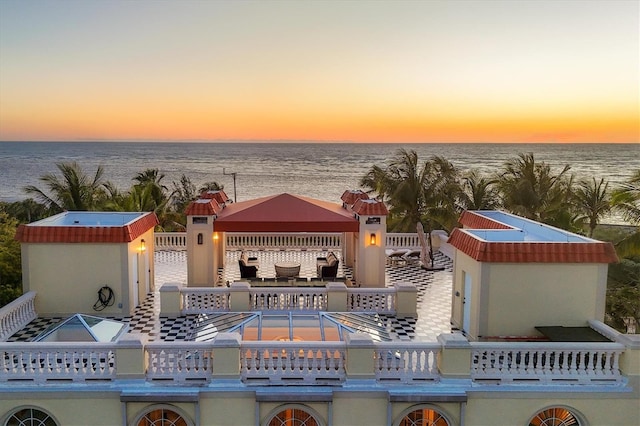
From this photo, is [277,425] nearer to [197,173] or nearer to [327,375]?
[327,375]

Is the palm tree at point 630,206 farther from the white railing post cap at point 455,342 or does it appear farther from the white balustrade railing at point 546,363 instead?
the white railing post cap at point 455,342

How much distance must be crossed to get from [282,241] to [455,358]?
12.3 metres

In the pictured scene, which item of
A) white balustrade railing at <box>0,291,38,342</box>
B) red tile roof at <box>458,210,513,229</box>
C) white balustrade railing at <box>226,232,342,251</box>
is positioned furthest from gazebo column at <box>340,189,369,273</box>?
white balustrade railing at <box>0,291,38,342</box>

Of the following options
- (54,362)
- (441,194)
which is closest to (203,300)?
(54,362)

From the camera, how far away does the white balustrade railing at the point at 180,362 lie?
8281 mm

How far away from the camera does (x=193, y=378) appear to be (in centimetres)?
827

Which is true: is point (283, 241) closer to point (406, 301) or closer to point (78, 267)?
point (406, 301)

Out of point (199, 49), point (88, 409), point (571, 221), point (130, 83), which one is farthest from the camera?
point (130, 83)

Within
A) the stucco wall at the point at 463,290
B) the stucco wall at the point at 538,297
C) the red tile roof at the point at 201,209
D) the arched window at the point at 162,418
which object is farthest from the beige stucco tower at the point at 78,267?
the stucco wall at the point at 538,297

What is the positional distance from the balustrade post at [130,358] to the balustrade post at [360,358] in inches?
136

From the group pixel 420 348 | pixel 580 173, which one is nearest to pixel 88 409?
pixel 420 348

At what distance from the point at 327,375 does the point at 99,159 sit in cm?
12466

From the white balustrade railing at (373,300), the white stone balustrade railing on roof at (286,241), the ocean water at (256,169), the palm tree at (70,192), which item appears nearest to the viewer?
the white balustrade railing at (373,300)

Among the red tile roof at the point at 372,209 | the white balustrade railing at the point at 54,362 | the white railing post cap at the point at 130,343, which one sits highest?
the red tile roof at the point at 372,209
